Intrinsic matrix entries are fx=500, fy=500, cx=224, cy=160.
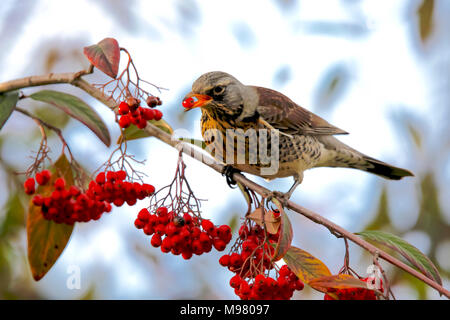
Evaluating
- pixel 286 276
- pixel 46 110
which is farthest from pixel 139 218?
pixel 46 110

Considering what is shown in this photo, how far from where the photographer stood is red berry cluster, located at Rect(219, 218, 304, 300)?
1.46m

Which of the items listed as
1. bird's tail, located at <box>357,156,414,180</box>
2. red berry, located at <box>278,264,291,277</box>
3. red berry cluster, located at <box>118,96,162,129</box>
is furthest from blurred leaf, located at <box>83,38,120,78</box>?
bird's tail, located at <box>357,156,414,180</box>

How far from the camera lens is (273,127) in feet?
8.39

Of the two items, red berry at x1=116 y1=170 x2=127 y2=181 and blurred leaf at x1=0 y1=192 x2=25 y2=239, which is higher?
blurred leaf at x1=0 y1=192 x2=25 y2=239

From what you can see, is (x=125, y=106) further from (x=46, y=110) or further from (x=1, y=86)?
(x=46, y=110)

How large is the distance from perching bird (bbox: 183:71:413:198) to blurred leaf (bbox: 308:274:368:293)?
0.77m

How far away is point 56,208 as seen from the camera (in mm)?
1512

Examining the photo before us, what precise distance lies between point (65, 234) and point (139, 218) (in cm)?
27

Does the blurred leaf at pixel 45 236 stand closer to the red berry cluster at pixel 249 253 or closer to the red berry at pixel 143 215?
the red berry at pixel 143 215

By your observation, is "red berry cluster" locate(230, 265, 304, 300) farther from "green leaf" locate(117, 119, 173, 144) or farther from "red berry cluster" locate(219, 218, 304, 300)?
"green leaf" locate(117, 119, 173, 144)

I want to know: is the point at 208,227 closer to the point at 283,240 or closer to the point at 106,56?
the point at 283,240

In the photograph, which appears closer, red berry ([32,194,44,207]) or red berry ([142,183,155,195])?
red berry ([32,194,44,207])

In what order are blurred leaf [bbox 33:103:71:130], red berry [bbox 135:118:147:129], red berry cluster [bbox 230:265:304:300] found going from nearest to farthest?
red berry cluster [bbox 230:265:304:300] → red berry [bbox 135:118:147:129] → blurred leaf [bbox 33:103:71:130]

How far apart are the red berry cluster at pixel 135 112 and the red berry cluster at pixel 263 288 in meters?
0.56
